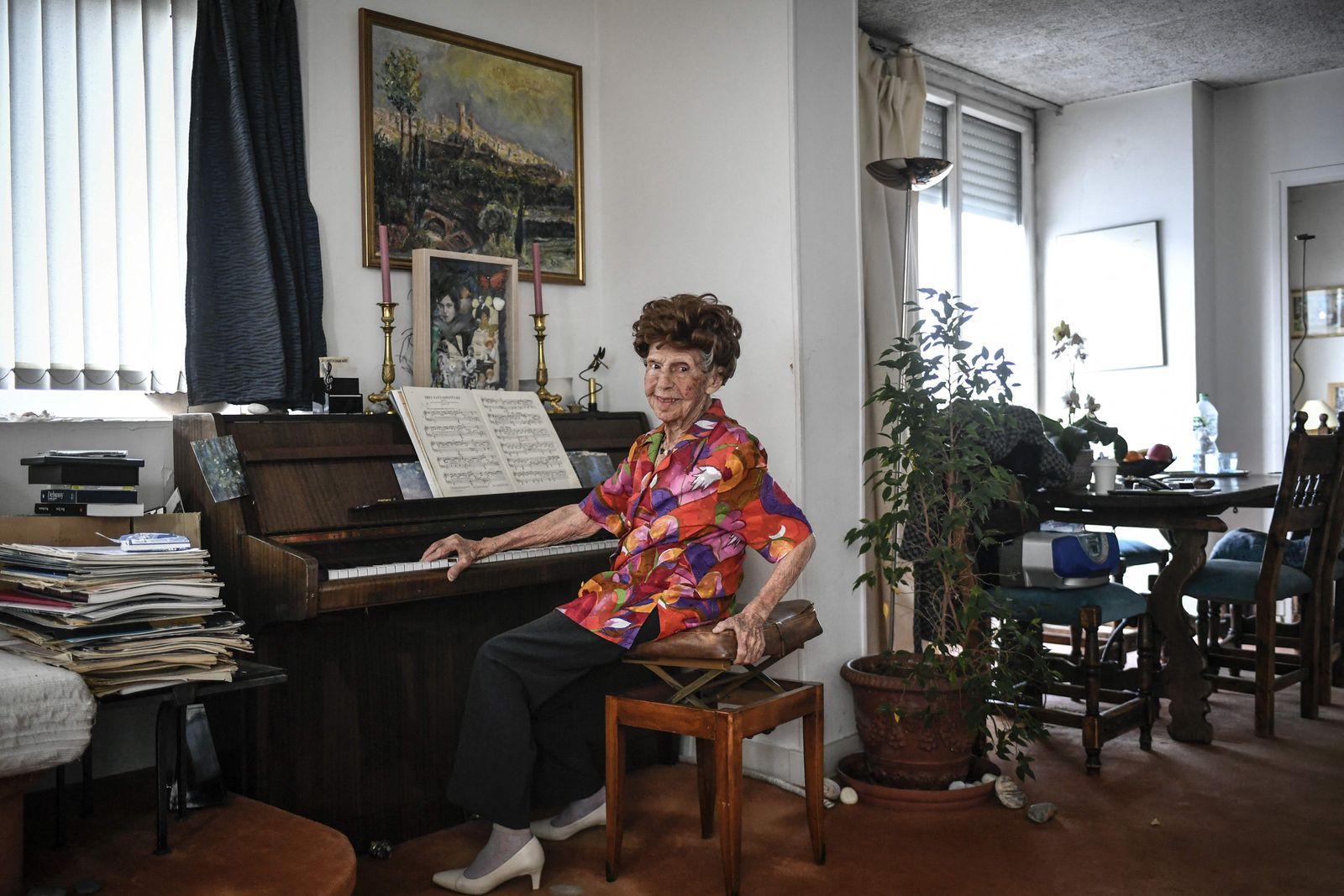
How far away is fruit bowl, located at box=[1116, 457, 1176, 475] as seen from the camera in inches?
166

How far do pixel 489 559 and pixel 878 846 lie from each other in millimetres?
1149

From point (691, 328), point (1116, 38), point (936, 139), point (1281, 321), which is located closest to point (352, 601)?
point (691, 328)

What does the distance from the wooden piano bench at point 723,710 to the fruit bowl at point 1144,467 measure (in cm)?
215

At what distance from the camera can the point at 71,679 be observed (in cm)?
183

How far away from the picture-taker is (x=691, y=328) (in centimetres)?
256

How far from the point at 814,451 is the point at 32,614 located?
6.36 feet

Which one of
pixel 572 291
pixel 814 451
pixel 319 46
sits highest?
pixel 319 46

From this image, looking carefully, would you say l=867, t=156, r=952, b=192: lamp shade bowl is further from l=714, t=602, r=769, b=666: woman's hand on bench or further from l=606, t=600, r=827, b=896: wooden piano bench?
l=714, t=602, r=769, b=666: woman's hand on bench

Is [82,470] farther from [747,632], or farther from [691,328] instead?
[747,632]

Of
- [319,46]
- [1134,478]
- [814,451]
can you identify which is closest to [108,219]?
[319,46]

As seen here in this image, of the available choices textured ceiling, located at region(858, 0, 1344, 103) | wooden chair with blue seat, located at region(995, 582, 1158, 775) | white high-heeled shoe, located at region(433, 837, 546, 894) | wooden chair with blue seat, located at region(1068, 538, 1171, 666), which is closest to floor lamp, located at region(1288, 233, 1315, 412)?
textured ceiling, located at region(858, 0, 1344, 103)

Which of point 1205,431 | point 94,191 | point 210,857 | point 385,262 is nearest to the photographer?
point 210,857

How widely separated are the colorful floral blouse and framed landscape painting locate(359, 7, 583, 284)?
126cm

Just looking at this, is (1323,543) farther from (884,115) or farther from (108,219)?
(108,219)
